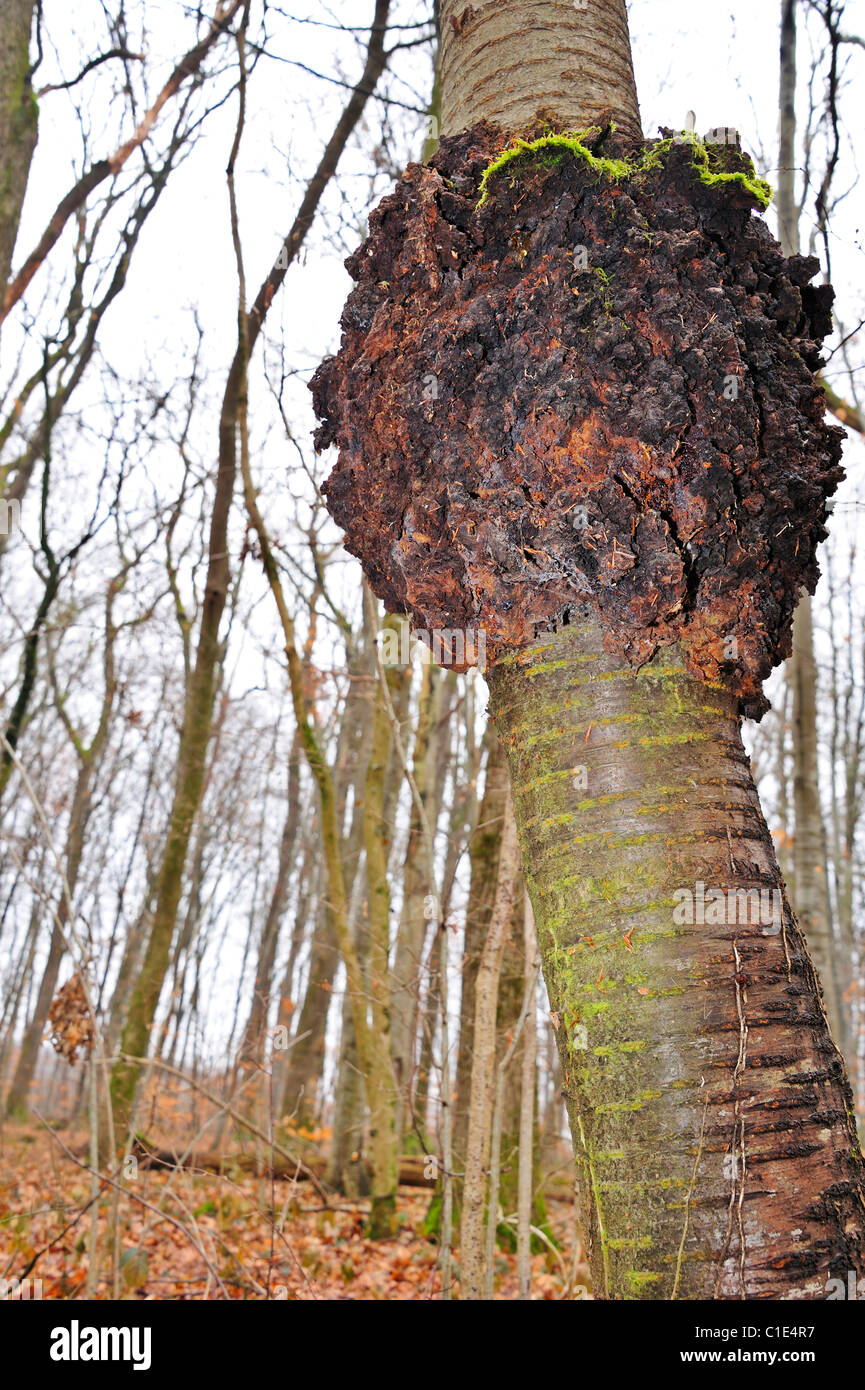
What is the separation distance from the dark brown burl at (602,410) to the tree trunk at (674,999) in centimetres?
14

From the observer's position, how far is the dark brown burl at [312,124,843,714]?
1.45m

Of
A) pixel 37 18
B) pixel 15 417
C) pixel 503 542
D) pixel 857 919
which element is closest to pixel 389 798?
pixel 15 417

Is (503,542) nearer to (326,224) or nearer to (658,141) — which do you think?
(658,141)

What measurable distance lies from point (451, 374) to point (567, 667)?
0.60 meters

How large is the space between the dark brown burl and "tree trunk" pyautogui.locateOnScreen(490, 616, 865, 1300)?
14 centimetres

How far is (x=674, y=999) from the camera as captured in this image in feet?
3.92

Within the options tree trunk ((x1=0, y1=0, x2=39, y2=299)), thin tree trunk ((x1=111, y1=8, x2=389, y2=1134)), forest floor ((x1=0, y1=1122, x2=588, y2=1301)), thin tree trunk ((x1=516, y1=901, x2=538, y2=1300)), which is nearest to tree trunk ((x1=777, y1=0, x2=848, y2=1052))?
thin tree trunk ((x1=516, y1=901, x2=538, y2=1300))

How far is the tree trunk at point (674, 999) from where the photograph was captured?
111cm

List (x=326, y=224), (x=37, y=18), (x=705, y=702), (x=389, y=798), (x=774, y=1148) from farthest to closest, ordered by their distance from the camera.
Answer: (x=389, y=798) < (x=326, y=224) < (x=37, y=18) < (x=705, y=702) < (x=774, y=1148)

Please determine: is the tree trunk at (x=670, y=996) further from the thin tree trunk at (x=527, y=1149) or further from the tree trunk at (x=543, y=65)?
the thin tree trunk at (x=527, y=1149)

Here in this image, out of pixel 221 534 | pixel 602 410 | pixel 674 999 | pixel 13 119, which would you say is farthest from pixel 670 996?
pixel 13 119

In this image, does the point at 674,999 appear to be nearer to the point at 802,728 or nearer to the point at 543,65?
the point at 543,65

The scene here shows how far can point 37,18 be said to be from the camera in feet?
16.4
